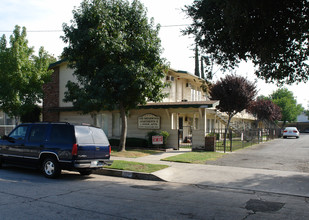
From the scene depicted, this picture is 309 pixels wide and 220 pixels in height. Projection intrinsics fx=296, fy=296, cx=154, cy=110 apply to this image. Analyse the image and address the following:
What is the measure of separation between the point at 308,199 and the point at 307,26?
4.60 metres

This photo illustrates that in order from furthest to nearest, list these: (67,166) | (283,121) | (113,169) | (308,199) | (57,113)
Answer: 1. (283,121)
2. (57,113)
3. (113,169)
4. (67,166)
5. (308,199)

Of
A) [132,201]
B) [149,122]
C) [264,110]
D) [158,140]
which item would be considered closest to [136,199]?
[132,201]

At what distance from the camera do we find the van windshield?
9.46m

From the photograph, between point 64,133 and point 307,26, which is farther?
point 64,133

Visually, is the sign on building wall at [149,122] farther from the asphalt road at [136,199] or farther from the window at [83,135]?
the window at [83,135]

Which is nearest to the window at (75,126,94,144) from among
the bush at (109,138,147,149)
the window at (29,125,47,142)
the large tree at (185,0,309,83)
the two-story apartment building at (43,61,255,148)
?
the window at (29,125,47,142)

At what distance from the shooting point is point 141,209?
6152 millimetres

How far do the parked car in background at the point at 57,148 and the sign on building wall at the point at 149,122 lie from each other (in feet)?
33.7

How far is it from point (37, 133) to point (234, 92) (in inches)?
755

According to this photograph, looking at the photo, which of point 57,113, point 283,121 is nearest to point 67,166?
point 57,113

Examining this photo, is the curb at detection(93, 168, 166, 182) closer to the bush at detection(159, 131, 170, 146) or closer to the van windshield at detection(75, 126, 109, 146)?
the van windshield at detection(75, 126, 109, 146)

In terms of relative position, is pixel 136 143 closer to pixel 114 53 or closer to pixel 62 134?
pixel 114 53

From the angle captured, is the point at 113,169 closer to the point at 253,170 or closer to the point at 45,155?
the point at 45,155

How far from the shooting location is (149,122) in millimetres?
20906
